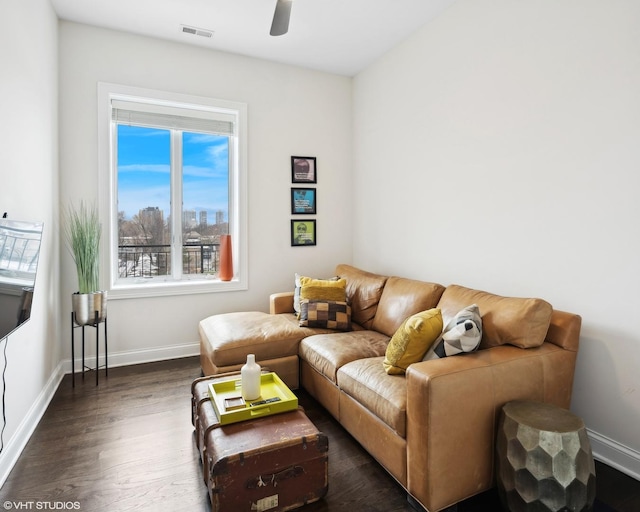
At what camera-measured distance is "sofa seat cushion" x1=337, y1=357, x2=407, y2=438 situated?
182cm

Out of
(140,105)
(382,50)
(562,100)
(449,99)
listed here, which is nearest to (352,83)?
(382,50)

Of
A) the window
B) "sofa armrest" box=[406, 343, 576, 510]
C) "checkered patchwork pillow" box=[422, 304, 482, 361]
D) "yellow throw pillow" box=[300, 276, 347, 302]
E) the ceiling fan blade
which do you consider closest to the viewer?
"sofa armrest" box=[406, 343, 576, 510]

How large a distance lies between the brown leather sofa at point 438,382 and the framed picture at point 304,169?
1873 mm

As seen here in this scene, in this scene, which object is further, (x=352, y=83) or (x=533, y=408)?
(x=352, y=83)

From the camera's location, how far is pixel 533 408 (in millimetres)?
1723

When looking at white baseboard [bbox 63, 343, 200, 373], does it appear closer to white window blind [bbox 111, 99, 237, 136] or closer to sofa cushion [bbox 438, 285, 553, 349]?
white window blind [bbox 111, 99, 237, 136]

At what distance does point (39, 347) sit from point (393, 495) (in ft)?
8.08

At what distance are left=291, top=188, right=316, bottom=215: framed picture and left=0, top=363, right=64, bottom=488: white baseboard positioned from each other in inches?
102

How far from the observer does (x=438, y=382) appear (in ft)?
5.35

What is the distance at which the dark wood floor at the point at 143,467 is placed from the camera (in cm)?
178

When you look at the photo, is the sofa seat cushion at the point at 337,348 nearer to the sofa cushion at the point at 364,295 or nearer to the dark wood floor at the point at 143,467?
the sofa cushion at the point at 364,295

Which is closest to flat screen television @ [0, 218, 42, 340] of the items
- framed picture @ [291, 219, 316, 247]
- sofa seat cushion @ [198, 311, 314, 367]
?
sofa seat cushion @ [198, 311, 314, 367]

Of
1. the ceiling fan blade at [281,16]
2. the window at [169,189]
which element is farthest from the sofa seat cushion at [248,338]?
the ceiling fan blade at [281,16]

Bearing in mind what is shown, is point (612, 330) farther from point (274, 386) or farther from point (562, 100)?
point (274, 386)
